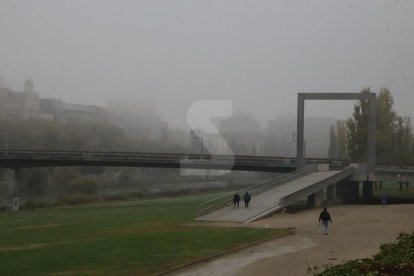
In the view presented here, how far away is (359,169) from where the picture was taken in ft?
181

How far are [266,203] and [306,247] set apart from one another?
15031mm

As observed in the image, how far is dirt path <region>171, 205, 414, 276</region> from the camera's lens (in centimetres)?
1823

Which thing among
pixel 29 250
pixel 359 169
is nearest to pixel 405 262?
pixel 29 250

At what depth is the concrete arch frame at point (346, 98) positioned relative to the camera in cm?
5547

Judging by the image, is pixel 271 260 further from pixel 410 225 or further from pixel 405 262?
pixel 410 225

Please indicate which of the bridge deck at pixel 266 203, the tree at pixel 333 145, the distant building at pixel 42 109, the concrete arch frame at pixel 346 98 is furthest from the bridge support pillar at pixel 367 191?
the distant building at pixel 42 109

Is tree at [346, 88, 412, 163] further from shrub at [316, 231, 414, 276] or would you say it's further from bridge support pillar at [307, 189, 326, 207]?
shrub at [316, 231, 414, 276]

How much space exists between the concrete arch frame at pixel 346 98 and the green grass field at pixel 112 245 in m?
26.1

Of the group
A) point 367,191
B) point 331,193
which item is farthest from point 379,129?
point 331,193

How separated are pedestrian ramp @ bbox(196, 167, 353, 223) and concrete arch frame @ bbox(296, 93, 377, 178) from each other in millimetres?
4344

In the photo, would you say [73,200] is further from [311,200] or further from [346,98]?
[346,98]

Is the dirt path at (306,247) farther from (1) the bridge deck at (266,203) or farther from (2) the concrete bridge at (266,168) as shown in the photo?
(2) the concrete bridge at (266,168)

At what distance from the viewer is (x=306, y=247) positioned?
22594 millimetres

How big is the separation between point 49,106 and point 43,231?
10309 cm
